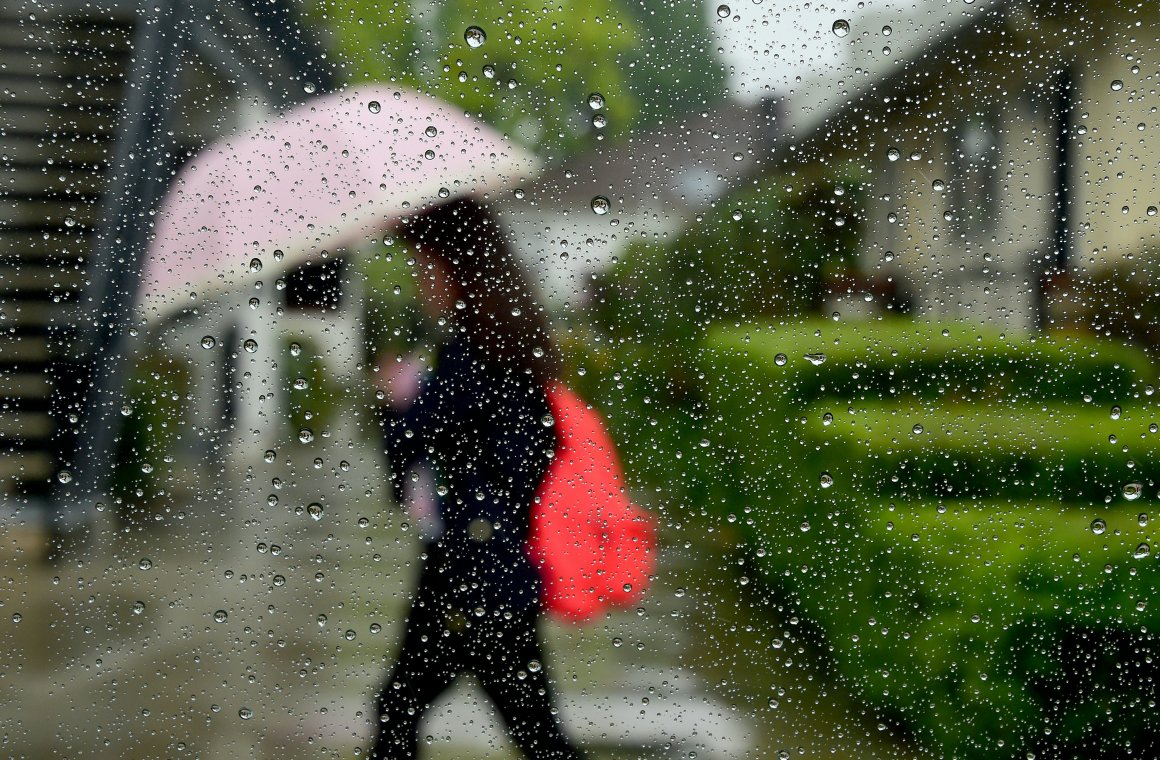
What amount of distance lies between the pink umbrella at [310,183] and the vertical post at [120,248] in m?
0.04

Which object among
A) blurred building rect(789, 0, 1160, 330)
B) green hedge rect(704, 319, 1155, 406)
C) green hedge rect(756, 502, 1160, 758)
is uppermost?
blurred building rect(789, 0, 1160, 330)

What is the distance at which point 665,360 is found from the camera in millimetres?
1588

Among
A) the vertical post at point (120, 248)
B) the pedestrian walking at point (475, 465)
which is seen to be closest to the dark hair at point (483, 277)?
the pedestrian walking at point (475, 465)

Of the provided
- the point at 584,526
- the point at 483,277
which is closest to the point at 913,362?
the point at 584,526

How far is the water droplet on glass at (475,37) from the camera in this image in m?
1.54

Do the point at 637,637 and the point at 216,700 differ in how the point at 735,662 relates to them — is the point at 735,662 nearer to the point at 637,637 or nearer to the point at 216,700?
the point at 637,637

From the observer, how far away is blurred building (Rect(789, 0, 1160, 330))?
5.10 feet

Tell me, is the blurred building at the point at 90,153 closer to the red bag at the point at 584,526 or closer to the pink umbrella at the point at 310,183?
the pink umbrella at the point at 310,183

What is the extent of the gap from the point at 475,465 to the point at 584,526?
0.25 metres

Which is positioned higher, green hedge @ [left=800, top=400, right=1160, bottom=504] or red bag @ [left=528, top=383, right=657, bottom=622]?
green hedge @ [left=800, top=400, right=1160, bottom=504]

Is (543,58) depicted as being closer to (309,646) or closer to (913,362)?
(913,362)

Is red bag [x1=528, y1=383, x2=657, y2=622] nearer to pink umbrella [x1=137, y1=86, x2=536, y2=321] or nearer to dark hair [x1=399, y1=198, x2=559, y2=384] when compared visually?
dark hair [x1=399, y1=198, x2=559, y2=384]

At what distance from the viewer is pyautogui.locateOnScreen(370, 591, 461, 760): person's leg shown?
5.31 feet

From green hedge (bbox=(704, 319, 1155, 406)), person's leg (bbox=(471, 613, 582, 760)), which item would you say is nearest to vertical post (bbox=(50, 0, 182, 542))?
person's leg (bbox=(471, 613, 582, 760))
